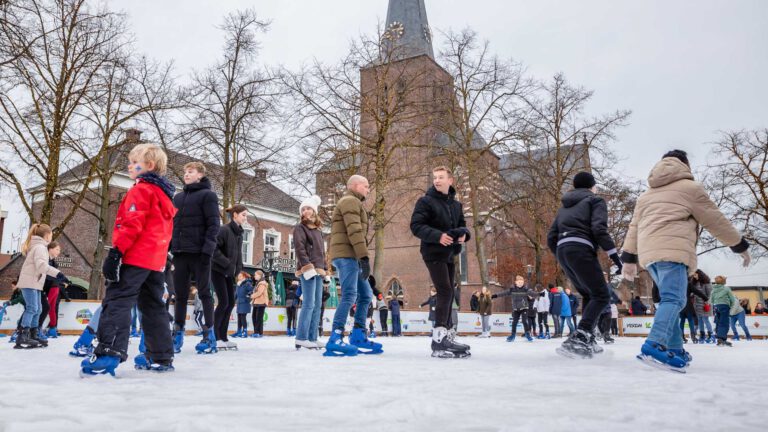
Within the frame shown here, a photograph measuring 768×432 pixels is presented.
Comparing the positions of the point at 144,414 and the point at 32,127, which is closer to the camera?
the point at 144,414

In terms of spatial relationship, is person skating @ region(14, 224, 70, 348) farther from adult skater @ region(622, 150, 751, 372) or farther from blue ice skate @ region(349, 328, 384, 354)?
adult skater @ region(622, 150, 751, 372)

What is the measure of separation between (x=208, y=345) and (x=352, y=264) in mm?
2003

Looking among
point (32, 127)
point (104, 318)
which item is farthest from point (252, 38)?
point (104, 318)

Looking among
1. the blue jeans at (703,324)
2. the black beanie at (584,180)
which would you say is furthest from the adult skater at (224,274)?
the blue jeans at (703,324)

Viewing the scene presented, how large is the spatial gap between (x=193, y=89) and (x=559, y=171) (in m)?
17.5

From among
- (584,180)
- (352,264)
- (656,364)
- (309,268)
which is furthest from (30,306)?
(656,364)

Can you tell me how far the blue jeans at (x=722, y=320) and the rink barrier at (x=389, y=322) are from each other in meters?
2.79

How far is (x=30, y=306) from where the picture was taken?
26.9ft

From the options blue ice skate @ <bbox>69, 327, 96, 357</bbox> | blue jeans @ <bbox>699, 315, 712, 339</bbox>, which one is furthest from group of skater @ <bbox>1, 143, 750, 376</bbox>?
blue jeans @ <bbox>699, 315, 712, 339</bbox>

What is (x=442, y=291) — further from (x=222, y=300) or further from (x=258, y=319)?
(x=258, y=319)

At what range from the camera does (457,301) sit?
21.4m

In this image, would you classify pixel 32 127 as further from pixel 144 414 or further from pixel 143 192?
pixel 144 414

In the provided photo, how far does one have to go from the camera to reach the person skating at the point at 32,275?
26.2ft

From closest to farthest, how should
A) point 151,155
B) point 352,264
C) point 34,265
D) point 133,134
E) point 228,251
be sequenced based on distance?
point 151,155, point 352,264, point 228,251, point 34,265, point 133,134
